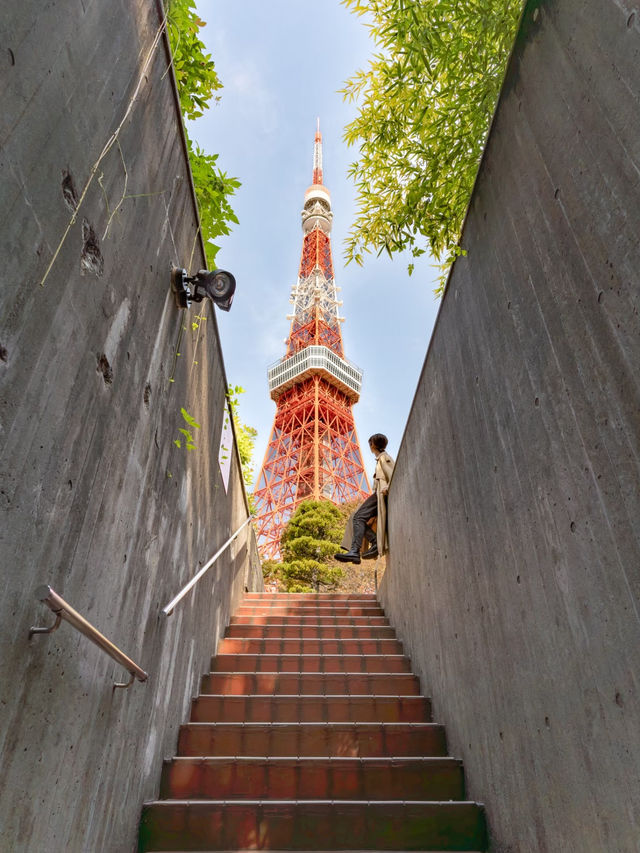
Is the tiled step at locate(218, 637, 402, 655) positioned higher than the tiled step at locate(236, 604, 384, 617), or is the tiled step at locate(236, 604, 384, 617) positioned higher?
the tiled step at locate(236, 604, 384, 617)

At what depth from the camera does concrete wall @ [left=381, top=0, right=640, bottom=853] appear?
1.04m

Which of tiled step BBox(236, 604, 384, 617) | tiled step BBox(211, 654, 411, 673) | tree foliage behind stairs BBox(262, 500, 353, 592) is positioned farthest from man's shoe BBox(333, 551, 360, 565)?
tree foliage behind stairs BBox(262, 500, 353, 592)

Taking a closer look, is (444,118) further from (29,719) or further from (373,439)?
(373,439)

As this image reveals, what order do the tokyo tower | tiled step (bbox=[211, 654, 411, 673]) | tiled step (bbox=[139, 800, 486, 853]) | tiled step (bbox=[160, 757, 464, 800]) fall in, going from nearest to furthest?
tiled step (bbox=[139, 800, 486, 853])
tiled step (bbox=[160, 757, 464, 800])
tiled step (bbox=[211, 654, 411, 673])
the tokyo tower

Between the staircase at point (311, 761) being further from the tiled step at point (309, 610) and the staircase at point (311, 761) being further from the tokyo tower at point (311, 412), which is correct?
the tokyo tower at point (311, 412)

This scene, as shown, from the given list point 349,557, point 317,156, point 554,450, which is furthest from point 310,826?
point 317,156

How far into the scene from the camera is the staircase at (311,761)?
68.3 inches

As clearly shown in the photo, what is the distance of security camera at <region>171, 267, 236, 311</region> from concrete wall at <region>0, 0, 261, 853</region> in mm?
113

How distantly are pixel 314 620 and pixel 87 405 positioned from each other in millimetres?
3272

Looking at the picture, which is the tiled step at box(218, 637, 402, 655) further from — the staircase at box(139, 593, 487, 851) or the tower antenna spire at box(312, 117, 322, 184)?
the tower antenna spire at box(312, 117, 322, 184)

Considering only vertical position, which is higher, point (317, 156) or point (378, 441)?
point (317, 156)

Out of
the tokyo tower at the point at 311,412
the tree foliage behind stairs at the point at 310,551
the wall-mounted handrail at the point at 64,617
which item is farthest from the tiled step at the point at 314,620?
the tokyo tower at the point at 311,412

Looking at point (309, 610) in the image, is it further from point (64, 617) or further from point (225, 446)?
point (64, 617)

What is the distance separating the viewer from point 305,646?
3.38m
